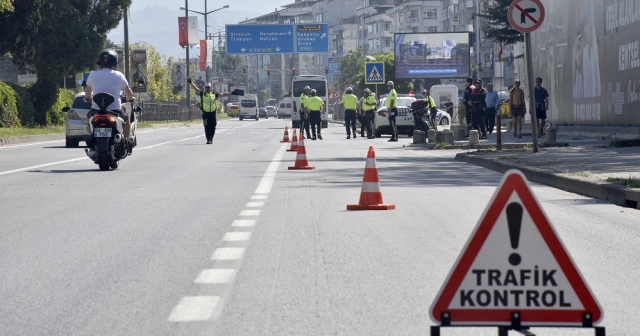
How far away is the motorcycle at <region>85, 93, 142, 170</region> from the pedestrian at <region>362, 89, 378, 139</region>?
2017cm

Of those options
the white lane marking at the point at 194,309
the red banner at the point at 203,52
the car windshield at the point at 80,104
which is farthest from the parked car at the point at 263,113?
the white lane marking at the point at 194,309

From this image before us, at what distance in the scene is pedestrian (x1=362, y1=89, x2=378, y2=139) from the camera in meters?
38.9

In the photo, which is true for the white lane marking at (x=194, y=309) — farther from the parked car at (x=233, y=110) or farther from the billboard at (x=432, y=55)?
the parked car at (x=233, y=110)

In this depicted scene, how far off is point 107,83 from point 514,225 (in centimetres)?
1473

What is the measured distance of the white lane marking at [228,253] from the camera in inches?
343

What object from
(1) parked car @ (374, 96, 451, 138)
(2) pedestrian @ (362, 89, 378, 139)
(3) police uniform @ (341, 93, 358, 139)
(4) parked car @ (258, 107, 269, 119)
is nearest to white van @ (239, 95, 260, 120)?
(4) parked car @ (258, 107, 269, 119)

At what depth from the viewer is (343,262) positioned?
335 inches

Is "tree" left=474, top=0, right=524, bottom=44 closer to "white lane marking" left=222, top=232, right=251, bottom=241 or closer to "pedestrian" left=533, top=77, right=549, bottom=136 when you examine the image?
"pedestrian" left=533, top=77, right=549, bottom=136

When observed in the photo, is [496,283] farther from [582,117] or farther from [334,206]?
[582,117]

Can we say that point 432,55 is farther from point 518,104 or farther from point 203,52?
point 203,52

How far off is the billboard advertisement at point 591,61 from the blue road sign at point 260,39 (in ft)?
157

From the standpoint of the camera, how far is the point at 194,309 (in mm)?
6594

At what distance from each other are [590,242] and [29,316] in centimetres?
490

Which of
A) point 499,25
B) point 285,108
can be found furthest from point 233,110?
point 499,25
